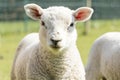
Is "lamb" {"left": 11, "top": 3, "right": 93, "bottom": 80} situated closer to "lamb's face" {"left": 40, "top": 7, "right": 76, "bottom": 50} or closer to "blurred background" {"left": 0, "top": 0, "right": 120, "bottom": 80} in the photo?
"lamb's face" {"left": 40, "top": 7, "right": 76, "bottom": 50}

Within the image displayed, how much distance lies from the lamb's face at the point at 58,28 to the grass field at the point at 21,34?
555cm

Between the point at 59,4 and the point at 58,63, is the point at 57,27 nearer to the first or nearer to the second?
the point at 58,63

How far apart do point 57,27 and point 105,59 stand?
2.01m

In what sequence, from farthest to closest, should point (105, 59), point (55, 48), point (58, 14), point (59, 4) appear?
point (59, 4) → point (105, 59) → point (58, 14) → point (55, 48)

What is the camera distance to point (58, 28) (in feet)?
19.5

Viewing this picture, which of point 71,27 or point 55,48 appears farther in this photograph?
point 71,27

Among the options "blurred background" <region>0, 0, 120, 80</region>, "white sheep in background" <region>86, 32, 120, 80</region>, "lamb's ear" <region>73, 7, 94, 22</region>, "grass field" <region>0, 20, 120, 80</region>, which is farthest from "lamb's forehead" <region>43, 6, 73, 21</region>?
"blurred background" <region>0, 0, 120, 80</region>

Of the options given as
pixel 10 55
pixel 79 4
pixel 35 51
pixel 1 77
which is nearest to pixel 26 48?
pixel 35 51

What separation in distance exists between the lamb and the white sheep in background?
1.05 metres

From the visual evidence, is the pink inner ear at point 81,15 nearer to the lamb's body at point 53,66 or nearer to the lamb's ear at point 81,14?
the lamb's ear at point 81,14

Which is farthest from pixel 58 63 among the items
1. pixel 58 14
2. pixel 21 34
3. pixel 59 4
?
pixel 59 4

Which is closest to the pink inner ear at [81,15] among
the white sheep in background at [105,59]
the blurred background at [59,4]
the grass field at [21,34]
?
the white sheep in background at [105,59]

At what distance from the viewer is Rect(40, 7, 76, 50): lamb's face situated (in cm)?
582

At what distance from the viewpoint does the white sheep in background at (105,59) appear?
7452 millimetres
